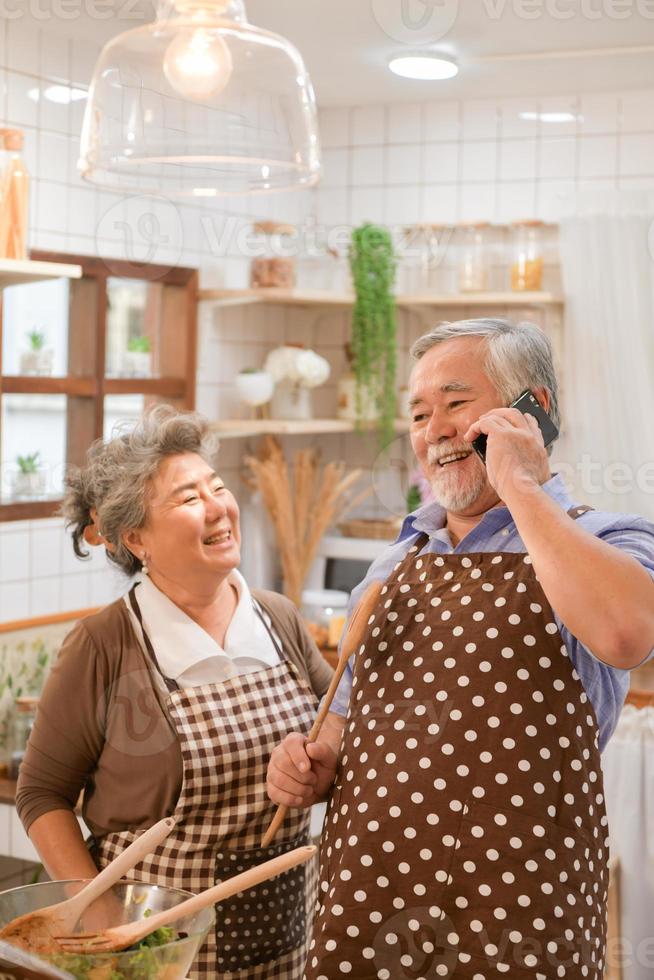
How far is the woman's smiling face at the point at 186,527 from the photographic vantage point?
183 centimetres

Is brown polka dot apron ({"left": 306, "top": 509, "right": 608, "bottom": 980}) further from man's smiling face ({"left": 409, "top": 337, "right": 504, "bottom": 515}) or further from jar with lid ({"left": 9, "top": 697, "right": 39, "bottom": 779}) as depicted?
jar with lid ({"left": 9, "top": 697, "right": 39, "bottom": 779})

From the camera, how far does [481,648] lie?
4.57ft

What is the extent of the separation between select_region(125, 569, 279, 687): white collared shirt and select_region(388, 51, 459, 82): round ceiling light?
2217mm

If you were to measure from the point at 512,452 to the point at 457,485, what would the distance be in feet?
0.58

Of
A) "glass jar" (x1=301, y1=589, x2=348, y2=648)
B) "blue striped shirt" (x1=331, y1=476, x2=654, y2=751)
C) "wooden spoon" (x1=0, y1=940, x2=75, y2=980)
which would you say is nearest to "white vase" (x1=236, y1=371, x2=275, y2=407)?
"glass jar" (x1=301, y1=589, x2=348, y2=648)

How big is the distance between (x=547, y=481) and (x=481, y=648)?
22cm

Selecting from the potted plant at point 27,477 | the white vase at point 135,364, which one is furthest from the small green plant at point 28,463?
the white vase at point 135,364

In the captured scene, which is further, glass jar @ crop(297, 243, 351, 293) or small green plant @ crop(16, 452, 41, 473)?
glass jar @ crop(297, 243, 351, 293)

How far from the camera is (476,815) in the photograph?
1330 mm

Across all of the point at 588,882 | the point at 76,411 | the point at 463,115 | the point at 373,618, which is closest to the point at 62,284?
the point at 76,411

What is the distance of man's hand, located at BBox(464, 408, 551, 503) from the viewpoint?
131 cm

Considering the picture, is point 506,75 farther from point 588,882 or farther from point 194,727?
point 588,882

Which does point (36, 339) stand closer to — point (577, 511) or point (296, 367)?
point (296, 367)

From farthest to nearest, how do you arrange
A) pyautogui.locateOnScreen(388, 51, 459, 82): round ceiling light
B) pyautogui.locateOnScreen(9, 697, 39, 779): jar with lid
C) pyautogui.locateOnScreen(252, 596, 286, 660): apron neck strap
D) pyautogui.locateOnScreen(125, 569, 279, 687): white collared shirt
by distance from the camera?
1. pyautogui.locateOnScreen(388, 51, 459, 82): round ceiling light
2. pyautogui.locateOnScreen(9, 697, 39, 779): jar with lid
3. pyautogui.locateOnScreen(252, 596, 286, 660): apron neck strap
4. pyautogui.locateOnScreen(125, 569, 279, 687): white collared shirt
